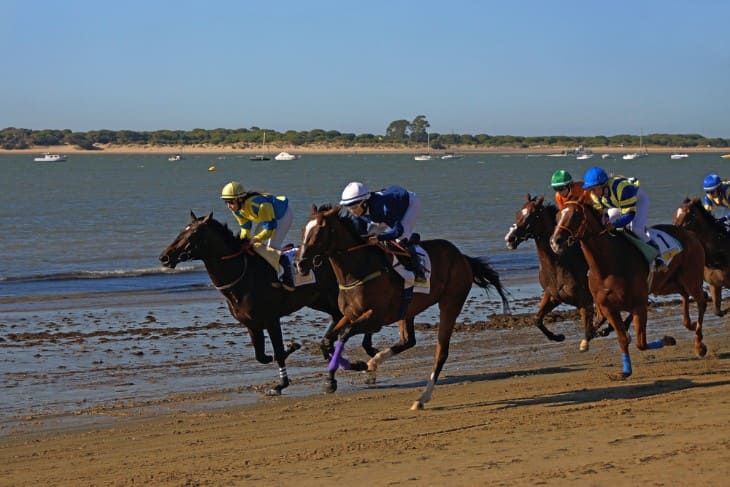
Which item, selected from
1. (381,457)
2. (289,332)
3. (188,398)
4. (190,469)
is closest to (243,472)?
(190,469)

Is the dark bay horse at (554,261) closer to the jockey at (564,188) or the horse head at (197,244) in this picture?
the jockey at (564,188)

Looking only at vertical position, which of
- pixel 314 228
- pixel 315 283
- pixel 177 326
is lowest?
pixel 177 326

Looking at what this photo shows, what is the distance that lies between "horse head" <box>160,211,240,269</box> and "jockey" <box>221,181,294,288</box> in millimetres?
360

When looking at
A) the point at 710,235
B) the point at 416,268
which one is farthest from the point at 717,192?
the point at 416,268

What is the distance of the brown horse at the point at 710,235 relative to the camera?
1725 cm

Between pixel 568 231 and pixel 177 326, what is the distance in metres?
8.57

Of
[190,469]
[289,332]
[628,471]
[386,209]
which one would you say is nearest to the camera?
[628,471]

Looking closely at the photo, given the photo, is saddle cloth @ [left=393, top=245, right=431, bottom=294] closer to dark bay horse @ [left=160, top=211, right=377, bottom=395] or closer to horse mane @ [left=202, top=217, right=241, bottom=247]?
dark bay horse @ [left=160, top=211, right=377, bottom=395]

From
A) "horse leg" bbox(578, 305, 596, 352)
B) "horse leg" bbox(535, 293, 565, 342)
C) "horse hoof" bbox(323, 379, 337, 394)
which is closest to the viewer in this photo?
"horse hoof" bbox(323, 379, 337, 394)

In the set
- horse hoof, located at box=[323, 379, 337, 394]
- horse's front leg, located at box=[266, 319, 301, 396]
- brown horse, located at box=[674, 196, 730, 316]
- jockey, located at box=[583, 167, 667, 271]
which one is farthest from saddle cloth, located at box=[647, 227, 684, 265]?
horse's front leg, located at box=[266, 319, 301, 396]

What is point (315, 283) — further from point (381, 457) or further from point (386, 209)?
point (381, 457)

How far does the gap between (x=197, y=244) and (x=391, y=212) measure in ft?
7.79

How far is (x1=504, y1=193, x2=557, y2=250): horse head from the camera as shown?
14.2 metres

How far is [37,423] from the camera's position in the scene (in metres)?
11.5
